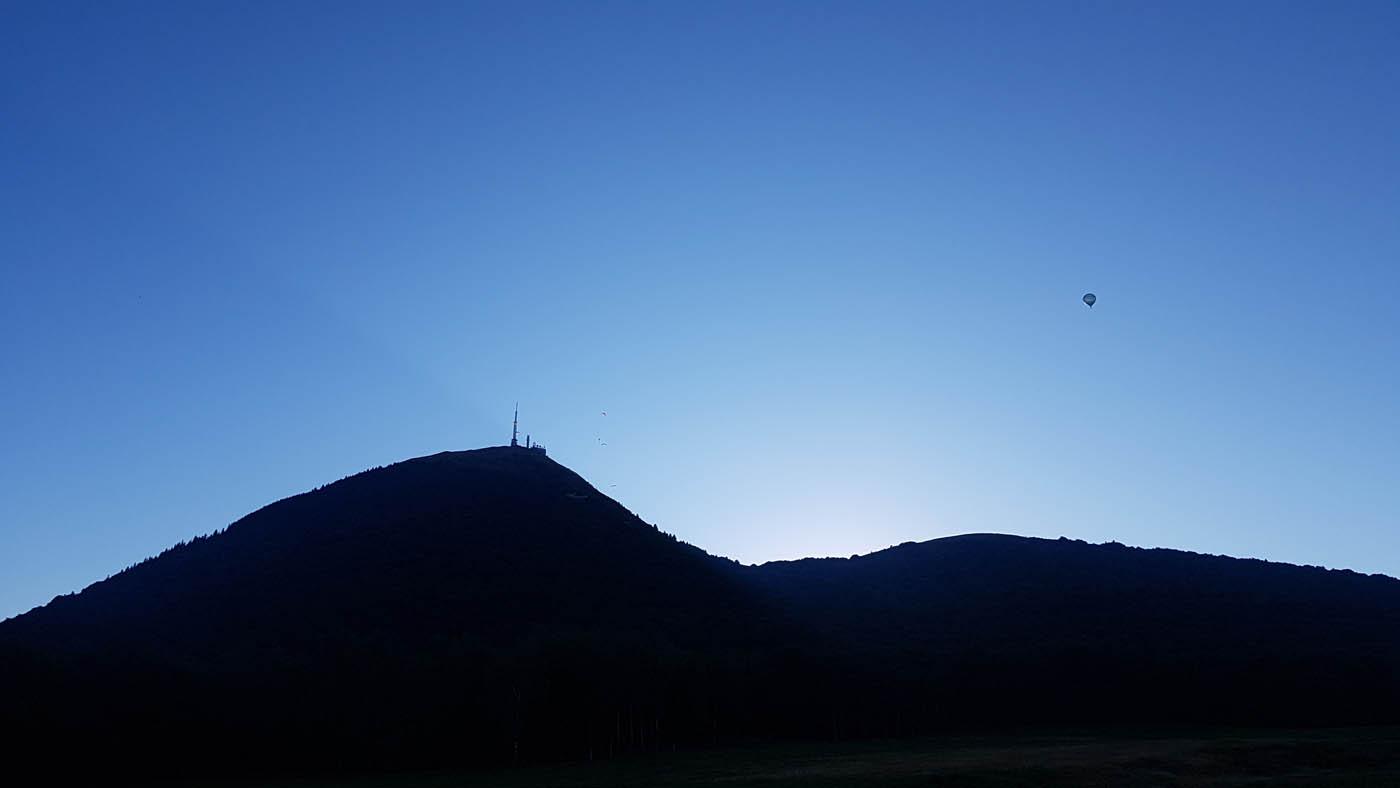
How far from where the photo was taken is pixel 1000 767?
4200 centimetres

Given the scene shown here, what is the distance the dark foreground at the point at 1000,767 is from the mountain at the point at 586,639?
6939mm

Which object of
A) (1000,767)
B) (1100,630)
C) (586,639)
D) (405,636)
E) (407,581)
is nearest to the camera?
(1000,767)

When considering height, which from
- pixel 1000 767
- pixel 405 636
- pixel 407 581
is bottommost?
pixel 1000 767

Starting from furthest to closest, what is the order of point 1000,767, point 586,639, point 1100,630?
point 1100,630
point 586,639
point 1000,767

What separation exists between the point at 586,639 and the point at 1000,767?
40.2 meters

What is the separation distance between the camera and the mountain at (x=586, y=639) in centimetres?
6291

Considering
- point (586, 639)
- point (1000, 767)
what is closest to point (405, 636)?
point (586, 639)

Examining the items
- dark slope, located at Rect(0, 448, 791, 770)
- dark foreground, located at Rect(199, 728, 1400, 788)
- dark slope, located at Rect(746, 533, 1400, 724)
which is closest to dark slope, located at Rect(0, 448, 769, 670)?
dark slope, located at Rect(0, 448, 791, 770)

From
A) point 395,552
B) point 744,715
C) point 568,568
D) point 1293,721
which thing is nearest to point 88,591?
point 395,552

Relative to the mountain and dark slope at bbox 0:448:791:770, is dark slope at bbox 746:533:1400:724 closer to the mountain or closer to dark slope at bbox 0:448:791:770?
the mountain

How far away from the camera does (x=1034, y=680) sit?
278ft

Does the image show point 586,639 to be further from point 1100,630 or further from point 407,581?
point 1100,630

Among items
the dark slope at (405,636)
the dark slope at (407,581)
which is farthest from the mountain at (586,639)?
the dark slope at (407,581)

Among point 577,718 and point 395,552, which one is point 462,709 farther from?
point 395,552
